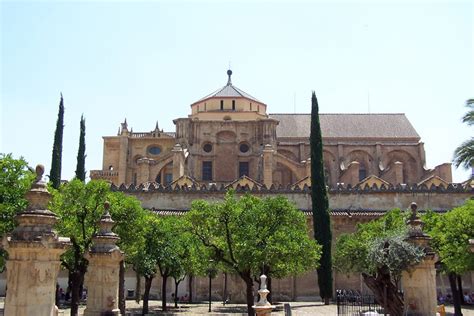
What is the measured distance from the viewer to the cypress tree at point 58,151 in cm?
3786

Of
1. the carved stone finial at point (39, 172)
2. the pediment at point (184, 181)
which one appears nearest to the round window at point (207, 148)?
the pediment at point (184, 181)

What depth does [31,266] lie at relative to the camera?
370 inches

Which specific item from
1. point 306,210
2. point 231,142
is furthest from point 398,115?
point 306,210

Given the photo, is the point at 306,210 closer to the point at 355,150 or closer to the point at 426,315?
the point at 355,150

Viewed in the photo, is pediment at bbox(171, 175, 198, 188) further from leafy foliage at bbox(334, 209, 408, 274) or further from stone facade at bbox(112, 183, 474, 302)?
leafy foliage at bbox(334, 209, 408, 274)

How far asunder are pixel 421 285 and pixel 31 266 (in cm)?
998

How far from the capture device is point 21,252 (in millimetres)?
9391

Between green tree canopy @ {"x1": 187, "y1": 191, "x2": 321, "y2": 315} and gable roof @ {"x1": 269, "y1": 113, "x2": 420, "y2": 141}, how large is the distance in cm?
3682

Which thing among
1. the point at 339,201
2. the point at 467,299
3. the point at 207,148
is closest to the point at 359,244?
the point at 339,201

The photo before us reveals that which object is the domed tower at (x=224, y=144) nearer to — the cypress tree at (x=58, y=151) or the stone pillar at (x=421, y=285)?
the cypress tree at (x=58, y=151)

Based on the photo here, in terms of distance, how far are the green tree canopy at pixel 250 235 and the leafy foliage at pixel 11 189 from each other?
24.1 feet

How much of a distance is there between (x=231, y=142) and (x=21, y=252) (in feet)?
147

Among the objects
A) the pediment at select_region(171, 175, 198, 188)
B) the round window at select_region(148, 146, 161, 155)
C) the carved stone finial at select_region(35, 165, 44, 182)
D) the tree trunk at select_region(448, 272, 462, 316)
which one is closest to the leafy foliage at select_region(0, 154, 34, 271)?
the carved stone finial at select_region(35, 165, 44, 182)

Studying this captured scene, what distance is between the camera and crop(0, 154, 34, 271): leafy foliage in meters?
16.9
